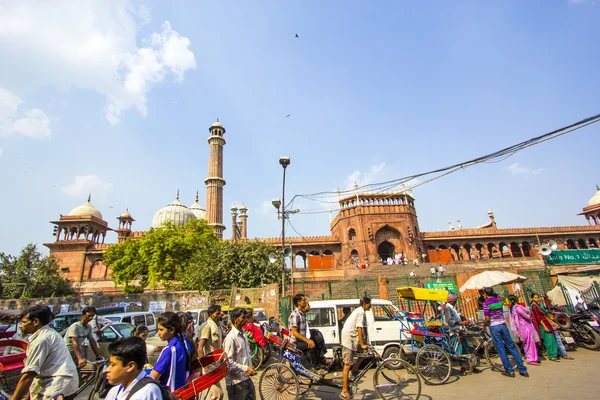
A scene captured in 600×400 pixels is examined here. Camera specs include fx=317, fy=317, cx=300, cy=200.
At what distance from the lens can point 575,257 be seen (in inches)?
612

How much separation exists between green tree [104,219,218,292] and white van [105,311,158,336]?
1201 centimetres

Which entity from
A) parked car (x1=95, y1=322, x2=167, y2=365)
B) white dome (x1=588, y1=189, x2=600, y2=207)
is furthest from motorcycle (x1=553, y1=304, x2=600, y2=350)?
white dome (x1=588, y1=189, x2=600, y2=207)

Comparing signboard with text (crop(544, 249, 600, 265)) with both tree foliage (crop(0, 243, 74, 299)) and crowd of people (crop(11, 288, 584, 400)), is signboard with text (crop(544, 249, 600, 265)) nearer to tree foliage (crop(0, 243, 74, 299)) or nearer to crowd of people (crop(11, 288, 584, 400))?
crowd of people (crop(11, 288, 584, 400))

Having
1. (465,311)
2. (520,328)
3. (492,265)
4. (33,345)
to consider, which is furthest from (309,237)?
(33,345)

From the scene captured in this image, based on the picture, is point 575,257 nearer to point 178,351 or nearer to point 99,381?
point 178,351

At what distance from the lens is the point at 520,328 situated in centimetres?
646

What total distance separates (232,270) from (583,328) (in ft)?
50.5

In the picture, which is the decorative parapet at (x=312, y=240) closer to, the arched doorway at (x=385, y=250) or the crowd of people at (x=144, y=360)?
the arched doorway at (x=385, y=250)

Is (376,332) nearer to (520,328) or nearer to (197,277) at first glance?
(520,328)

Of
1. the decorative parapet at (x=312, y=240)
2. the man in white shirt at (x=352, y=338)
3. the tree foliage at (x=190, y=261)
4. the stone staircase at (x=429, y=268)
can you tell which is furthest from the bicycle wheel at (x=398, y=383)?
the decorative parapet at (x=312, y=240)

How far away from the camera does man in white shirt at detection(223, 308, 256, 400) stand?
3.51 metres

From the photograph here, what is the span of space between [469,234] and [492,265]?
7717mm

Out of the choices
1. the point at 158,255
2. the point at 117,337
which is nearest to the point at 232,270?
the point at 158,255

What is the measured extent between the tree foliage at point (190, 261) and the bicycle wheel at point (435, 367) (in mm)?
13615
